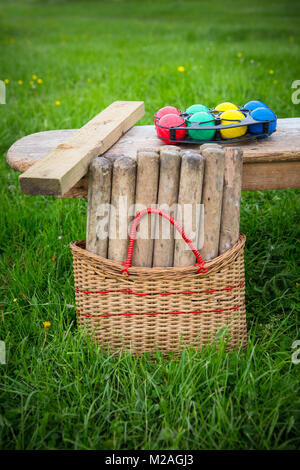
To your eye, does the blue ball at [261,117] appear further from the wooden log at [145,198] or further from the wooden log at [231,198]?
the wooden log at [145,198]

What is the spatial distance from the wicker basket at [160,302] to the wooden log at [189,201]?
7 centimetres

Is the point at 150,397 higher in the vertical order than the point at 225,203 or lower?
lower

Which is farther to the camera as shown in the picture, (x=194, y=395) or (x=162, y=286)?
(x=162, y=286)

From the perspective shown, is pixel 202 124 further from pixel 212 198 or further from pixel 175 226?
pixel 175 226

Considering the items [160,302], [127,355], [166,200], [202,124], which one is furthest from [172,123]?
[127,355]

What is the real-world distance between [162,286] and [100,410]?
0.56 metres

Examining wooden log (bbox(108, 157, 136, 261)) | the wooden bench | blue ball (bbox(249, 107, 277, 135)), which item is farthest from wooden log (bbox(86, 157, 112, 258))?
blue ball (bbox(249, 107, 277, 135))

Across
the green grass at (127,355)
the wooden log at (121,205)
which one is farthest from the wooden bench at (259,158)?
the green grass at (127,355)

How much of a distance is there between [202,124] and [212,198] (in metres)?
0.39

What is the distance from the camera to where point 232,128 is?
1992 millimetres

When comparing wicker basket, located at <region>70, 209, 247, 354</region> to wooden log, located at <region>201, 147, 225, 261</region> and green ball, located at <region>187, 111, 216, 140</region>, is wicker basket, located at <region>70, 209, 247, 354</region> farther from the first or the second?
green ball, located at <region>187, 111, 216, 140</region>
